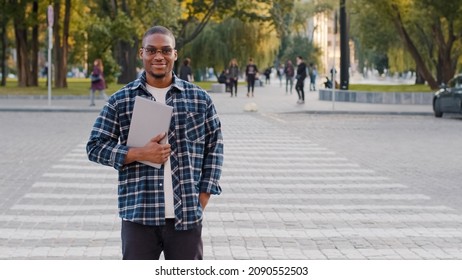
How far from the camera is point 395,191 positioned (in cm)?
1416

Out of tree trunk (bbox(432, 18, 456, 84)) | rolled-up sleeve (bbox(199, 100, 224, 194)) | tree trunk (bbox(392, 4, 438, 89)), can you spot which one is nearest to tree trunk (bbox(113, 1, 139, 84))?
tree trunk (bbox(392, 4, 438, 89))

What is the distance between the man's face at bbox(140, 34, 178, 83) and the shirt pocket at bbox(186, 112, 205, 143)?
0.67 ft

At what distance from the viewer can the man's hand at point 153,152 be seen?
521 centimetres

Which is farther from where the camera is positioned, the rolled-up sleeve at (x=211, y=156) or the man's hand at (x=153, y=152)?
the rolled-up sleeve at (x=211, y=156)

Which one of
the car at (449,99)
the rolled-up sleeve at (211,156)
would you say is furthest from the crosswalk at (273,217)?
the car at (449,99)

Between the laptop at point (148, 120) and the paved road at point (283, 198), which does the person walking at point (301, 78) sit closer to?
the paved road at point (283, 198)

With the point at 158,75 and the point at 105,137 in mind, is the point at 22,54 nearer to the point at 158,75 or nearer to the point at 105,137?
the point at 105,137

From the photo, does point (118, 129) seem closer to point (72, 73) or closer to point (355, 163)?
point (355, 163)

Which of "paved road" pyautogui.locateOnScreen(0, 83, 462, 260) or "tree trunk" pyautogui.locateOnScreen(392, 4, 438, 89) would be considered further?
"tree trunk" pyautogui.locateOnScreen(392, 4, 438, 89)

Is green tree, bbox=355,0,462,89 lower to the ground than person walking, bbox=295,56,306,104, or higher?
higher

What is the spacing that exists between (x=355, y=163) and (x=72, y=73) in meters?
130

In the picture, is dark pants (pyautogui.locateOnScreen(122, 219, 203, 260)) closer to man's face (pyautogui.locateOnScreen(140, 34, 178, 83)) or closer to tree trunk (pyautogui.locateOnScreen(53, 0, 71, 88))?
man's face (pyautogui.locateOnScreen(140, 34, 178, 83))

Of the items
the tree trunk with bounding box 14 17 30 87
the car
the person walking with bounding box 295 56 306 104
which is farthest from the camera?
the tree trunk with bounding box 14 17 30 87

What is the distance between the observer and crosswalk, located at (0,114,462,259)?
30.6 feet
